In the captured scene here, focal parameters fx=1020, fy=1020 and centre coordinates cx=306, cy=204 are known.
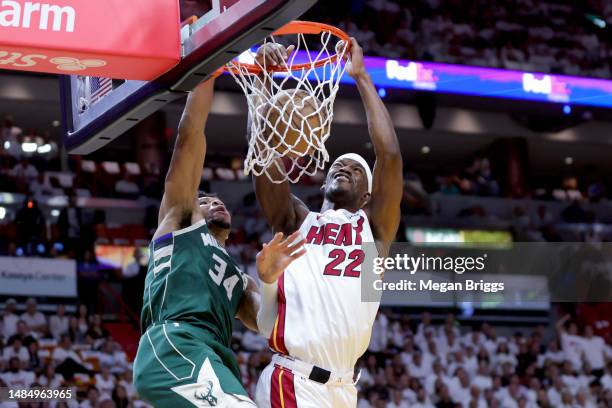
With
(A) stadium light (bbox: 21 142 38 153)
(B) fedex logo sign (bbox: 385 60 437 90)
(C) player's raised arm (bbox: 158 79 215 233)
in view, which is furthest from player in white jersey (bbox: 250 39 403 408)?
(B) fedex logo sign (bbox: 385 60 437 90)

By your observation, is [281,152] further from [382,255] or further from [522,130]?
[522,130]

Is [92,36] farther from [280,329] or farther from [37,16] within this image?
[280,329]

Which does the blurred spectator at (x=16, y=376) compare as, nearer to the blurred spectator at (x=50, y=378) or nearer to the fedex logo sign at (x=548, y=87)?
the blurred spectator at (x=50, y=378)

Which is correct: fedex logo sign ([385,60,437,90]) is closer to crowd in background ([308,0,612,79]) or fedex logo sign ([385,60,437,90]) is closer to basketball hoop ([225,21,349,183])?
crowd in background ([308,0,612,79])

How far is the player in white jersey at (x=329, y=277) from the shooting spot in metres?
4.51

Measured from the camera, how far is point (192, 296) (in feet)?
15.1

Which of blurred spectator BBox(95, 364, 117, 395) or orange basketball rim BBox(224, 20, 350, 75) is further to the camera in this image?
blurred spectator BBox(95, 364, 117, 395)

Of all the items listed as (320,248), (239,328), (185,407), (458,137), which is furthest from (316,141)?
(458,137)

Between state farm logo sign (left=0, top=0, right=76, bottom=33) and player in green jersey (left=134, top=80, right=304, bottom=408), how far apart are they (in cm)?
84

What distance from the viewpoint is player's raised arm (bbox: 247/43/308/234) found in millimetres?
4902

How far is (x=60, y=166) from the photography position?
15.0m

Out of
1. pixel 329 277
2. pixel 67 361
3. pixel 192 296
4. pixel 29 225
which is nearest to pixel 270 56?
pixel 329 277

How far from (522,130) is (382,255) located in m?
15.5

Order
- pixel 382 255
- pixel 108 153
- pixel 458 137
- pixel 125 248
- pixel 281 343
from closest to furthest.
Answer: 1. pixel 281 343
2. pixel 382 255
3. pixel 125 248
4. pixel 108 153
5. pixel 458 137
